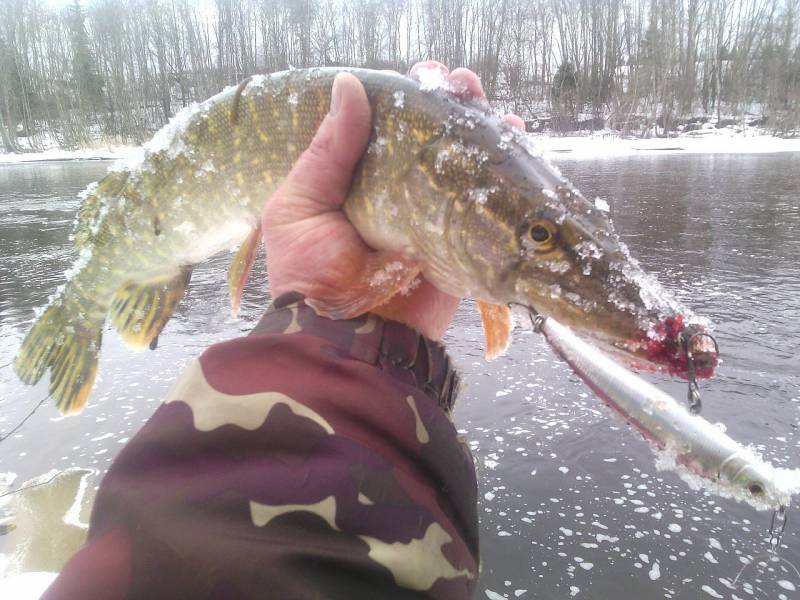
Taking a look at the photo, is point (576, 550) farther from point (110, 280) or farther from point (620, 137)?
point (620, 137)

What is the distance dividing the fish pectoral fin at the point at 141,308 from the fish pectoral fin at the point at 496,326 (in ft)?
4.37

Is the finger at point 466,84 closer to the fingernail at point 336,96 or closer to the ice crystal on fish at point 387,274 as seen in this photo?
the fingernail at point 336,96

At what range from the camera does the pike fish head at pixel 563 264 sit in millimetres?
1091

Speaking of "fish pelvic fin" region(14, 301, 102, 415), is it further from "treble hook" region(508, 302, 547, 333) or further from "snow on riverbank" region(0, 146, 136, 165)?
"snow on riverbank" region(0, 146, 136, 165)

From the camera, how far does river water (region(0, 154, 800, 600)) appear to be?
2.26 meters

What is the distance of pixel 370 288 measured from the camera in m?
1.39

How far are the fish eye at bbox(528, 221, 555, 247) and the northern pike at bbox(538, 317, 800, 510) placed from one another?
201 mm

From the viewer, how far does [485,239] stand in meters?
1.38

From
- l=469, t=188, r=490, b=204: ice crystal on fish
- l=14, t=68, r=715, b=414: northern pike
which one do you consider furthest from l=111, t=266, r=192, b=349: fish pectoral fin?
l=469, t=188, r=490, b=204: ice crystal on fish

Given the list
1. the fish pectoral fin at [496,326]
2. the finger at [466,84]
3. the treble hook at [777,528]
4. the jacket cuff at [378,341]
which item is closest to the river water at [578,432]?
the treble hook at [777,528]

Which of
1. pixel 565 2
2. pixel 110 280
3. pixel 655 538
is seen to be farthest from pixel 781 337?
pixel 565 2

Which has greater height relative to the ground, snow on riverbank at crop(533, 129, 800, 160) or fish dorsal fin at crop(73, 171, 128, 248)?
fish dorsal fin at crop(73, 171, 128, 248)

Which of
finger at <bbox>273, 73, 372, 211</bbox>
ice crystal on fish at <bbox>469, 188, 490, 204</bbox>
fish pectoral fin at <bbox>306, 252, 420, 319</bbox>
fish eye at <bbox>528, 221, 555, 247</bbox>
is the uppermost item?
finger at <bbox>273, 73, 372, 211</bbox>

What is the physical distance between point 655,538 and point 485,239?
6.03ft
